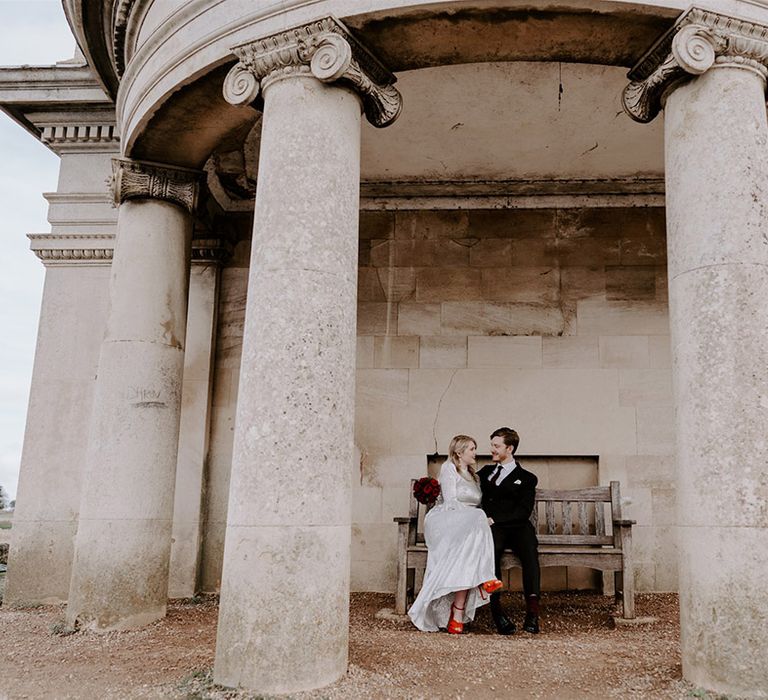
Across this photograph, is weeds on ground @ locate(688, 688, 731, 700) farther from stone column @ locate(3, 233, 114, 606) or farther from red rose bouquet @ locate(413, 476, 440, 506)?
stone column @ locate(3, 233, 114, 606)

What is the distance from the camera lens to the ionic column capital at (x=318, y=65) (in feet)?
19.8

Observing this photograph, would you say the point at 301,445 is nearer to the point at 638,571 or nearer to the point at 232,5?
the point at 232,5

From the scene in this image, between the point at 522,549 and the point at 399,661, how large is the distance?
2.41 meters

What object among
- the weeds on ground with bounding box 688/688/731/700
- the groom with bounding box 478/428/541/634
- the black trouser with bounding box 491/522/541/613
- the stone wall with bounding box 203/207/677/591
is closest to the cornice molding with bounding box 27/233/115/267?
the stone wall with bounding box 203/207/677/591

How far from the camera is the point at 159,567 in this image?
787cm

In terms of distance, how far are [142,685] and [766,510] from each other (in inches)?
176

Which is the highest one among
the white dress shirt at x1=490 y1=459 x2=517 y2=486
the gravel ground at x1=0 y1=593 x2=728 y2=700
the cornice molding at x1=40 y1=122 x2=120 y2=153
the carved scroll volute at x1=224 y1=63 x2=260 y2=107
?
the cornice molding at x1=40 y1=122 x2=120 y2=153

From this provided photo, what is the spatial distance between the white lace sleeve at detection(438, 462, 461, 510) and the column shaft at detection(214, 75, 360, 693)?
295 cm

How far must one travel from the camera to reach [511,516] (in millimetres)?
8242

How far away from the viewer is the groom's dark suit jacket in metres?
8.25

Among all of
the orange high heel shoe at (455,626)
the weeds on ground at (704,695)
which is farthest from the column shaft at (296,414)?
the orange high heel shoe at (455,626)

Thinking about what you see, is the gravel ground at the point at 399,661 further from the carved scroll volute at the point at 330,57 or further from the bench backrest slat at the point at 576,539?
the carved scroll volute at the point at 330,57

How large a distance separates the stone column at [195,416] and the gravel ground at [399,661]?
130cm

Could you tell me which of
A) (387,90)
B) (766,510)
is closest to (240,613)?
(766,510)
